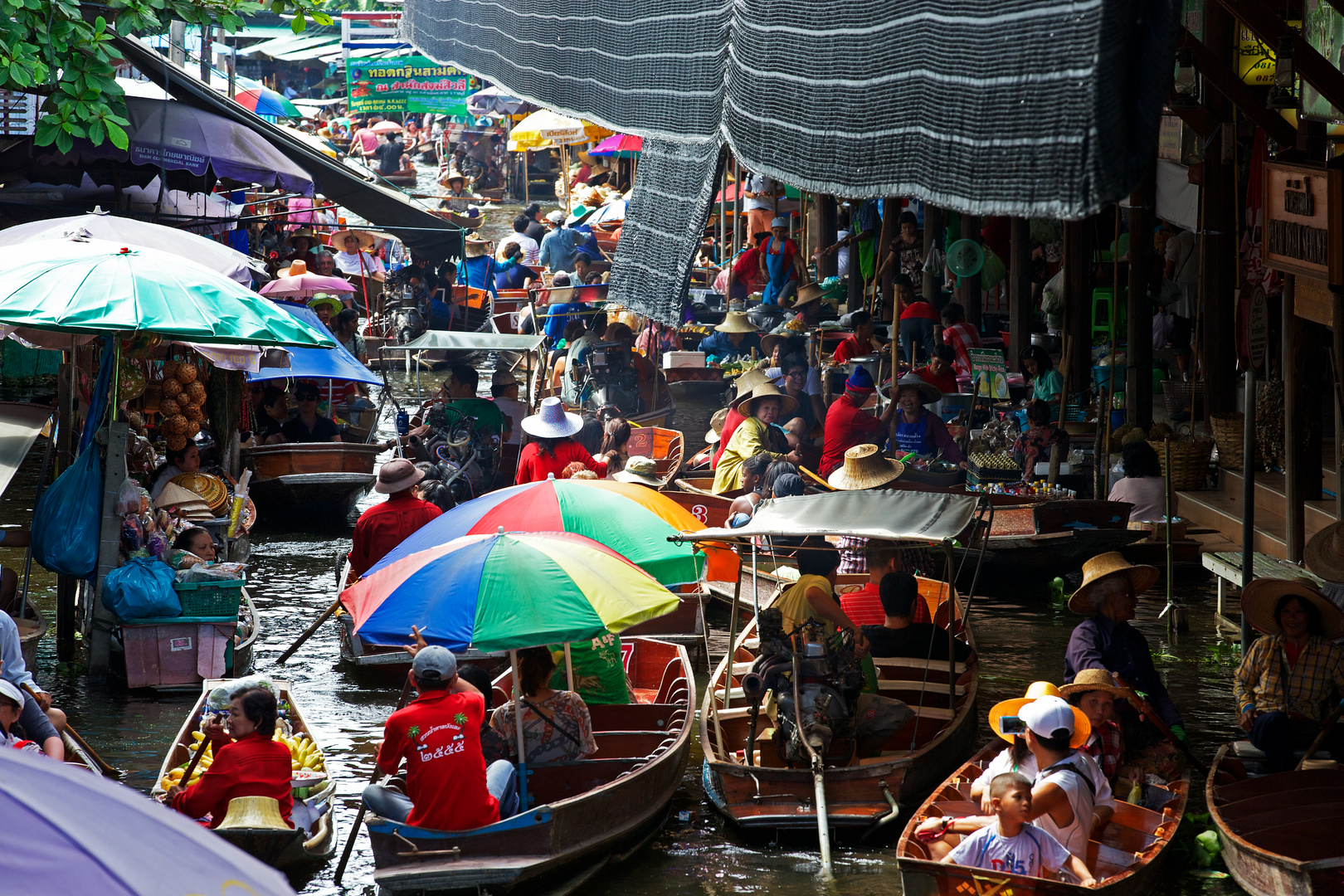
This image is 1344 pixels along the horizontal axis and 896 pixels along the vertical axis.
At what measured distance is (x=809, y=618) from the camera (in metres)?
7.88

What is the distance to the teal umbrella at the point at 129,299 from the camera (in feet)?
26.5

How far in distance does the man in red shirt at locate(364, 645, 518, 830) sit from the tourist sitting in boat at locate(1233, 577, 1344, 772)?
160 inches

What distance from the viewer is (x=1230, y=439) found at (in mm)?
11977

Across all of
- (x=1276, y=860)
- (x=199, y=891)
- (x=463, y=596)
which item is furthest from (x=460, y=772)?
(x=199, y=891)

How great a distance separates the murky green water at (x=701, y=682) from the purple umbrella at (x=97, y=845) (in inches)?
206

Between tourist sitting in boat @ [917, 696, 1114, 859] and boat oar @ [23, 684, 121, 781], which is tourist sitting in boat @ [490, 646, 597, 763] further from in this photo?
boat oar @ [23, 684, 121, 781]

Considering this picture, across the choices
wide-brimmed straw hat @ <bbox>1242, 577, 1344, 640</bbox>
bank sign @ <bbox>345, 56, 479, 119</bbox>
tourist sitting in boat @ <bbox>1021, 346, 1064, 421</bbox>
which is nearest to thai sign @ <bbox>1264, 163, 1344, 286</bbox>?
wide-brimmed straw hat @ <bbox>1242, 577, 1344, 640</bbox>

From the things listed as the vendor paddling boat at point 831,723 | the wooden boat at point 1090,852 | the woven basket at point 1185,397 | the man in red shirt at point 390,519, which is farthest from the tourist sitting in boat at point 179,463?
the woven basket at point 1185,397

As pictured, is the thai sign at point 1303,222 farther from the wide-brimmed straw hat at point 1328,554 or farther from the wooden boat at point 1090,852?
the wooden boat at point 1090,852

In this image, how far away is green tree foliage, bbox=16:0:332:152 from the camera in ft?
31.1

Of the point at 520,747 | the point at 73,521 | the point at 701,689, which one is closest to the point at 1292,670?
the point at 520,747

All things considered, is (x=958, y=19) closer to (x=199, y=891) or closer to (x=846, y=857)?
(x=199, y=891)

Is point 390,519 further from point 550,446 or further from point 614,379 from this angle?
point 614,379

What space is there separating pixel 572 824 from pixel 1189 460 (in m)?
7.72
